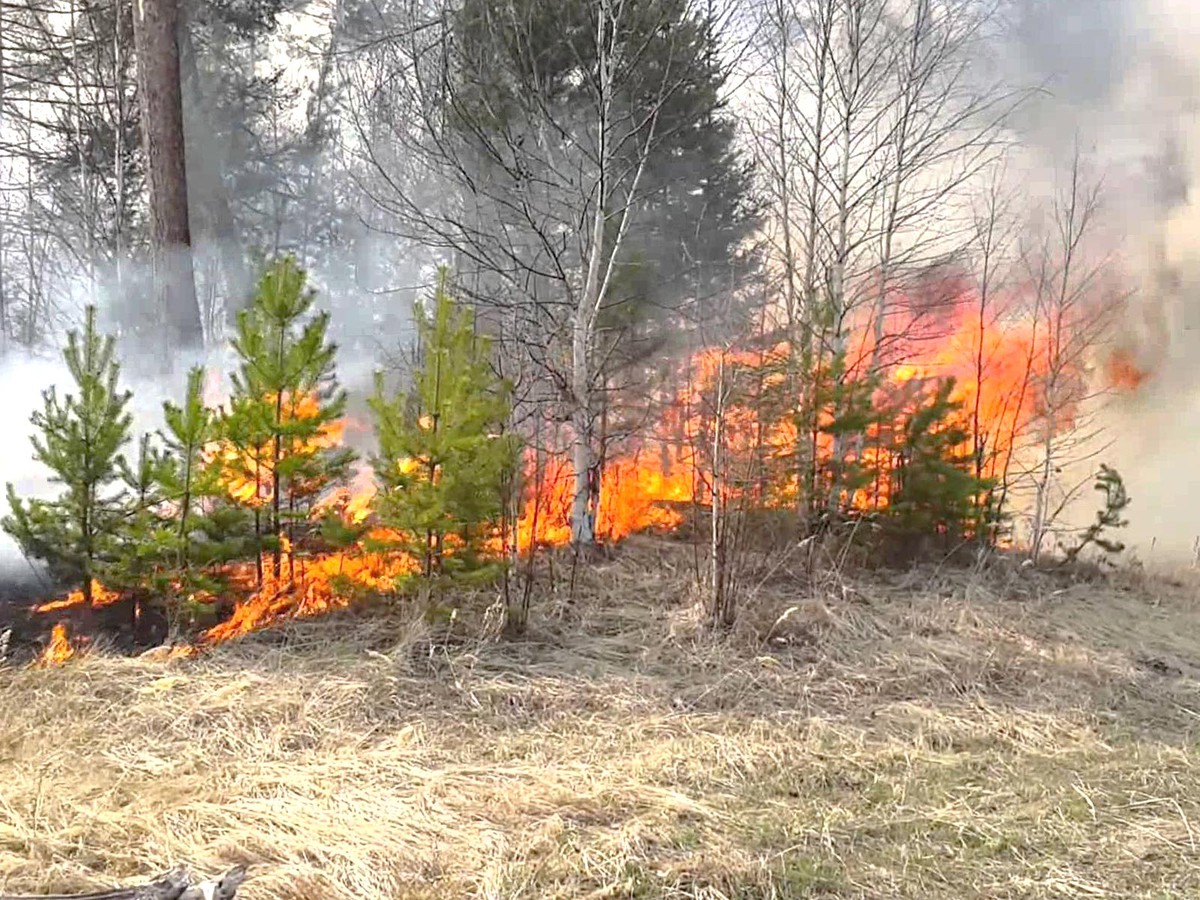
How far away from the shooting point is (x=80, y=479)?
5469mm

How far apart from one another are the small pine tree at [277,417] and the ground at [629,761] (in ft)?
3.14

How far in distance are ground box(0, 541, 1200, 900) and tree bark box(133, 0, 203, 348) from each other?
3.82 m

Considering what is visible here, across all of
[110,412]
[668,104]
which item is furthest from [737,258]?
[110,412]

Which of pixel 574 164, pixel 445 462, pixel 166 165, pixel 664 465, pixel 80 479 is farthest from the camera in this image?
pixel 664 465

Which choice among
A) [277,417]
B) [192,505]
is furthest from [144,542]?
[277,417]

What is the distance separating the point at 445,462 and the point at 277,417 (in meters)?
1.26

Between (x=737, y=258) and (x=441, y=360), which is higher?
(x=737, y=258)

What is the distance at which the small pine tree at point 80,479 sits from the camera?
5438 mm

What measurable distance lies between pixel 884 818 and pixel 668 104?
7.96 meters

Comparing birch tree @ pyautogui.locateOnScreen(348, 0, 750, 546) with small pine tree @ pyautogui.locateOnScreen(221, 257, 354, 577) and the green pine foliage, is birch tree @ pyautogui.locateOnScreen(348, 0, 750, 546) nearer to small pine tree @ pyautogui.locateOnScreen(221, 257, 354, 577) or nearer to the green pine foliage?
small pine tree @ pyautogui.locateOnScreen(221, 257, 354, 577)

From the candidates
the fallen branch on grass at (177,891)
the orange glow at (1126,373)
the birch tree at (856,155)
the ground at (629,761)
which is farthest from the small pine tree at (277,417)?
the orange glow at (1126,373)

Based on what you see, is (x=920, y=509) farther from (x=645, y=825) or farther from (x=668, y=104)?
(x=645, y=825)

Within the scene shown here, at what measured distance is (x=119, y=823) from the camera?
127 inches

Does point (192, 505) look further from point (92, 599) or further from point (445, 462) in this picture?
point (445, 462)
